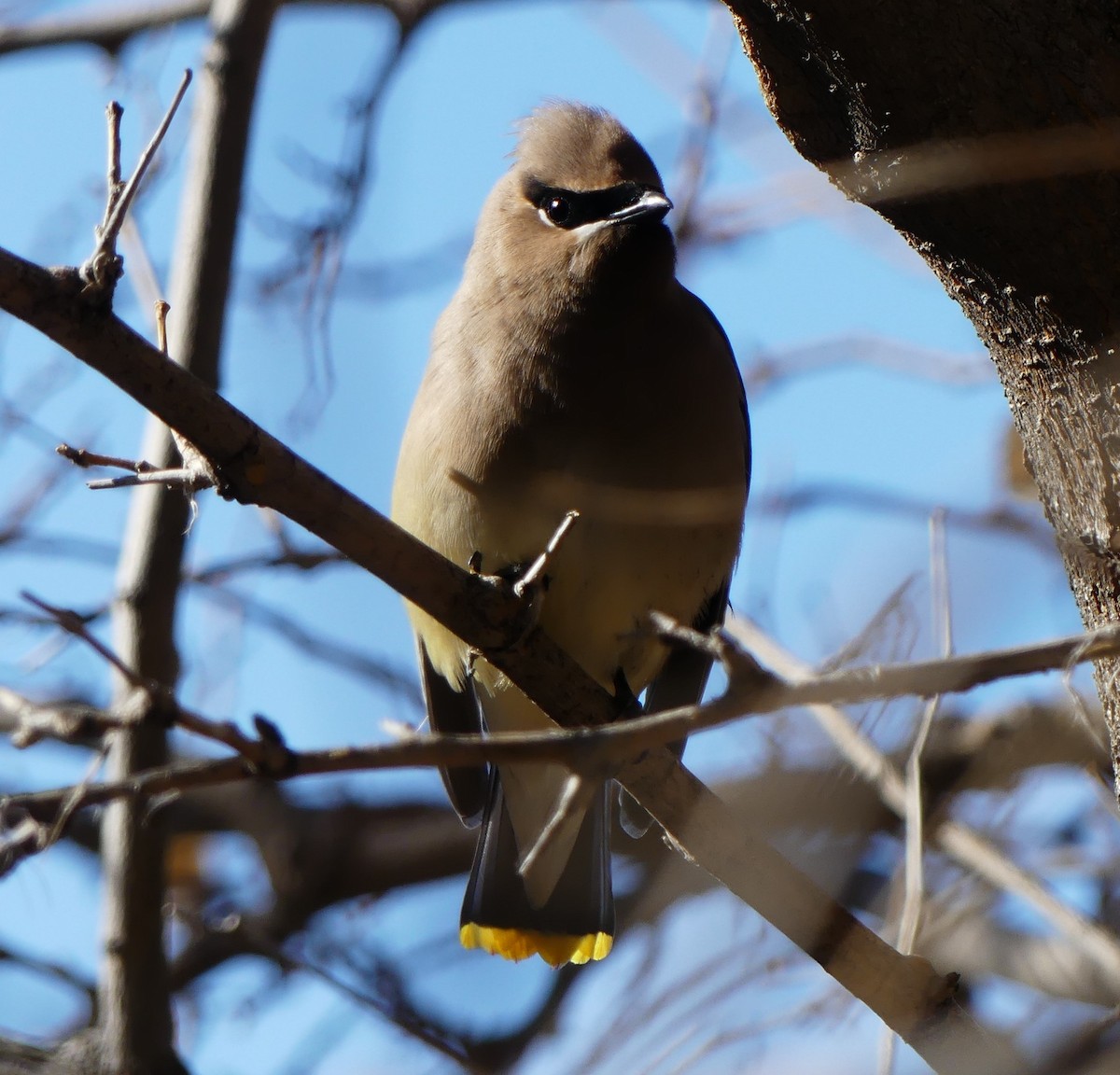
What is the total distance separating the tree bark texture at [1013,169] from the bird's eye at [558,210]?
57.6 inches

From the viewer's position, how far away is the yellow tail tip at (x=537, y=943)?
423 cm

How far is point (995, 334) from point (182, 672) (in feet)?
7.15

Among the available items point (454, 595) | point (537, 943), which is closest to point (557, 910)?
point (537, 943)

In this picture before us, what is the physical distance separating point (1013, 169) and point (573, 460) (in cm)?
144

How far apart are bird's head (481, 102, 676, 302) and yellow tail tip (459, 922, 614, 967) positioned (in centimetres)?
169

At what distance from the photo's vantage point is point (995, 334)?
8.80 ft

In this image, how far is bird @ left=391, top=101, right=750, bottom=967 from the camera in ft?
11.9

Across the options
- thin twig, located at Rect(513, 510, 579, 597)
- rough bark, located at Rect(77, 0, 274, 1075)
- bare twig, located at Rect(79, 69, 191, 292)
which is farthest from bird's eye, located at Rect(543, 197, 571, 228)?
bare twig, located at Rect(79, 69, 191, 292)

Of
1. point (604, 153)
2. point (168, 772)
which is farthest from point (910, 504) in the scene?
point (168, 772)

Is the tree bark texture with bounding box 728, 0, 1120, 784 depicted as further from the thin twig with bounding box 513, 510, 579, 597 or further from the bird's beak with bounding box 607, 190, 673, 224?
the bird's beak with bounding box 607, 190, 673, 224

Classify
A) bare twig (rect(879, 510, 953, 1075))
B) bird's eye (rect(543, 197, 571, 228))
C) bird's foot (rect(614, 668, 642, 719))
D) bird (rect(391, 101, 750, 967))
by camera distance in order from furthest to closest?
1. bird's eye (rect(543, 197, 571, 228))
2. bird's foot (rect(614, 668, 642, 719))
3. bird (rect(391, 101, 750, 967))
4. bare twig (rect(879, 510, 953, 1075))

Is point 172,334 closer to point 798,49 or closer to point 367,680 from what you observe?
point 367,680

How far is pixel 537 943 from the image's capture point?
425cm

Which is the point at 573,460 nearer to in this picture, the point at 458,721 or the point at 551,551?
the point at 458,721
